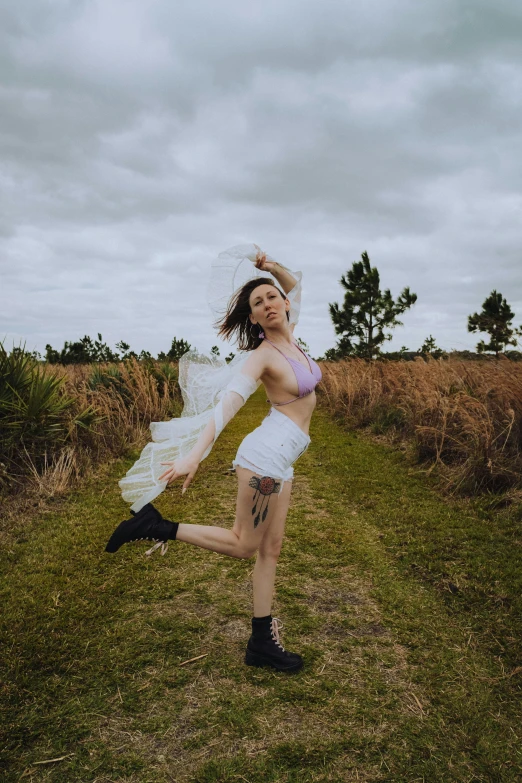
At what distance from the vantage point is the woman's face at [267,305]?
2703 mm

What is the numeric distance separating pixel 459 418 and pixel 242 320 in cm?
487

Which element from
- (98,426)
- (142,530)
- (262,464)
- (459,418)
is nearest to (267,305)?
(262,464)

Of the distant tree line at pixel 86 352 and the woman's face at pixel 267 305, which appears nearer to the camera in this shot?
the woman's face at pixel 267 305

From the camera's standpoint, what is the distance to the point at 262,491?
2627 mm

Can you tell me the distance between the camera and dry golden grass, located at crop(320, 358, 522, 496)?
588 centimetres

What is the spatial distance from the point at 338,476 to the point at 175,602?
399 cm

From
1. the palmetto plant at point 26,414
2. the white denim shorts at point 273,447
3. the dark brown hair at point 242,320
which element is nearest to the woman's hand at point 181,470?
the white denim shorts at point 273,447

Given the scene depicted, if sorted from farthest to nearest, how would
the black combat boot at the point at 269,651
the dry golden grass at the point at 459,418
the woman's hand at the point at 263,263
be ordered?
the dry golden grass at the point at 459,418 → the woman's hand at the point at 263,263 → the black combat boot at the point at 269,651

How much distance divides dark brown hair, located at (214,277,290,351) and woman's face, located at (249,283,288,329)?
0.48 ft

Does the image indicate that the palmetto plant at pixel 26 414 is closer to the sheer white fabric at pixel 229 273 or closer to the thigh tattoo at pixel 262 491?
the sheer white fabric at pixel 229 273

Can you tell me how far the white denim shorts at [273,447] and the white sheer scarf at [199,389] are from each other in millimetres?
293

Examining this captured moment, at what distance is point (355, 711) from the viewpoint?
8.34 feet

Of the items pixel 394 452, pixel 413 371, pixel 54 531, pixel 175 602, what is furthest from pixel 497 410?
pixel 54 531

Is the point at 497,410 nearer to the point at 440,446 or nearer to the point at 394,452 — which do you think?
the point at 440,446
